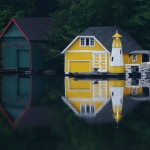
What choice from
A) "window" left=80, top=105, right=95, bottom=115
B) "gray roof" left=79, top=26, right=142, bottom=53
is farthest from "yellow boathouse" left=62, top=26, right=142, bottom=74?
"window" left=80, top=105, right=95, bottom=115

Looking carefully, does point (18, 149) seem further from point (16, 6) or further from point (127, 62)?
point (16, 6)

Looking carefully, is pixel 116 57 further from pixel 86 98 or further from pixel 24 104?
pixel 24 104

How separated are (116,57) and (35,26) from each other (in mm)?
11541

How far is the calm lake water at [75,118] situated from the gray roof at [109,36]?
16430 mm

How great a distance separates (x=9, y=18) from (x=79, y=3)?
906 centimetres

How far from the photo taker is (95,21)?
6394 centimetres

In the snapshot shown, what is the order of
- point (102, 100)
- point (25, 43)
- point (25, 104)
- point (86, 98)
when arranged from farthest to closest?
point (25, 43) < point (86, 98) < point (102, 100) < point (25, 104)

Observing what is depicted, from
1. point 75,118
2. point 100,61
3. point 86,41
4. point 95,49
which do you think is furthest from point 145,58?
point 75,118

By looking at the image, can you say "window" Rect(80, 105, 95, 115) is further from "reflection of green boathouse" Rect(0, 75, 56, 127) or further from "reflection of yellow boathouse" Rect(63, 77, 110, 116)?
"reflection of green boathouse" Rect(0, 75, 56, 127)

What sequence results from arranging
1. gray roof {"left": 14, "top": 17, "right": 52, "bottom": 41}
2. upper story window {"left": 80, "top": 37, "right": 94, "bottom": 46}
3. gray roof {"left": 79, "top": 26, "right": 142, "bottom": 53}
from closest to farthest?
gray roof {"left": 79, "top": 26, "right": 142, "bottom": 53} → upper story window {"left": 80, "top": 37, "right": 94, "bottom": 46} → gray roof {"left": 14, "top": 17, "right": 52, "bottom": 41}

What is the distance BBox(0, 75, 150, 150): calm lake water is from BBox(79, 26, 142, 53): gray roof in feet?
53.9

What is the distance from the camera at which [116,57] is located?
58094mm

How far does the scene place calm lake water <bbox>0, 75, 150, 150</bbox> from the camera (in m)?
21.4

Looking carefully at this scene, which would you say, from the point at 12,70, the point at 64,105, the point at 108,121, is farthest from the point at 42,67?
the point at 108,121
